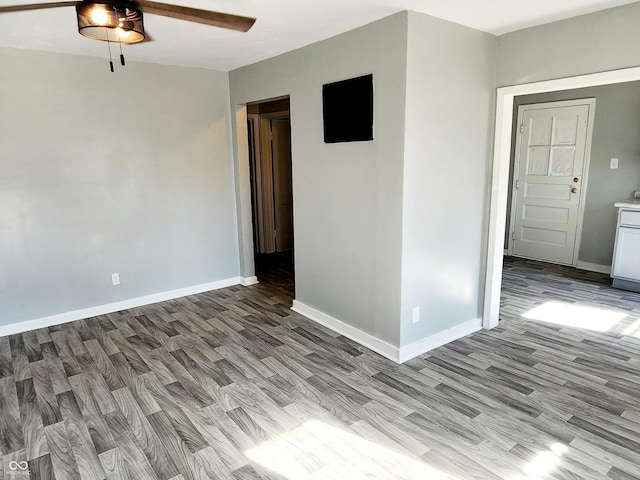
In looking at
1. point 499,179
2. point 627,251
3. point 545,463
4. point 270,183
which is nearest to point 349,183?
point 499,179

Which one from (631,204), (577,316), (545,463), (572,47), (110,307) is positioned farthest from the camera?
(631,204)

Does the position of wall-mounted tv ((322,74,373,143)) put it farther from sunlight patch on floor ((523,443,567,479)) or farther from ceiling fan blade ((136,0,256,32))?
sunlight patch on floor ((523,443,567,479))

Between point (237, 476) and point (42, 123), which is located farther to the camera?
point (42, 123)

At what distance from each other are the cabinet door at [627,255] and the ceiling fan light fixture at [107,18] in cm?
488

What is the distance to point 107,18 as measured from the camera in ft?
6.78

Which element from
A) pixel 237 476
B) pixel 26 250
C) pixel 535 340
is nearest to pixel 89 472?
pixel 237 476

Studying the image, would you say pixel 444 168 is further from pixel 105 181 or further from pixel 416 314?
pixel 105 181

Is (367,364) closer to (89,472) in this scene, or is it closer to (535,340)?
(535,340)

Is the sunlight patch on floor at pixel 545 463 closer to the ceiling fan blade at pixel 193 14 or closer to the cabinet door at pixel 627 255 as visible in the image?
the ceiling fan blade at pixel 193 14

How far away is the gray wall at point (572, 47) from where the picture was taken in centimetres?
253

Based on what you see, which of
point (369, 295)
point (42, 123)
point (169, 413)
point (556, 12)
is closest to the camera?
point (169, 413)

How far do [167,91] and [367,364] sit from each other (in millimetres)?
3234

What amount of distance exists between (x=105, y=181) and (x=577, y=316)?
15.0 ft

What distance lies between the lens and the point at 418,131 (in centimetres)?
279
